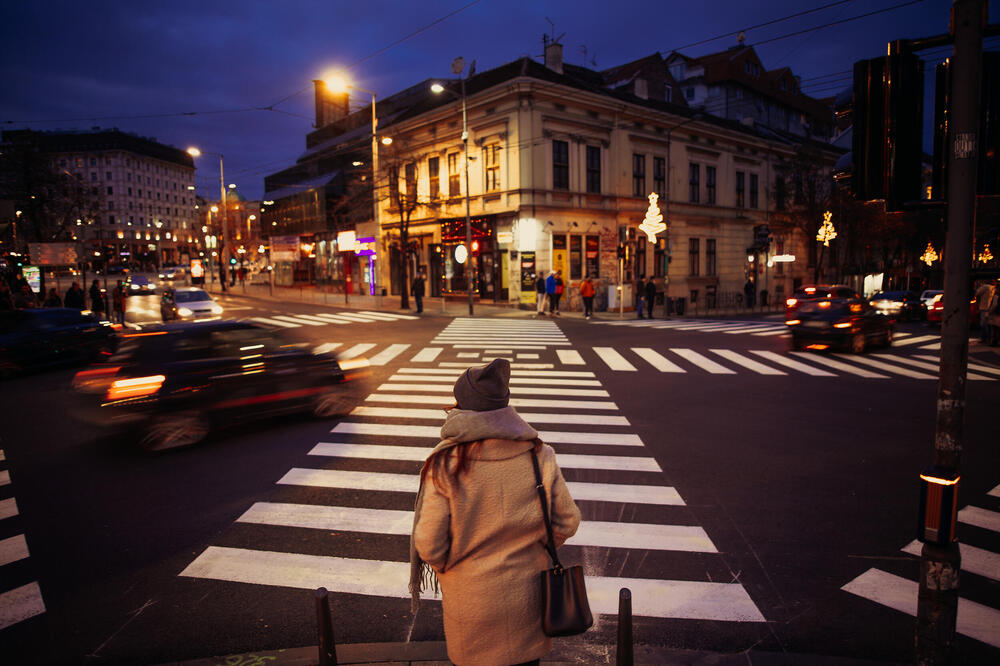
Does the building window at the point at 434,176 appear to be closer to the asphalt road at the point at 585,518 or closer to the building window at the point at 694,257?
the building window at the point at 694,257

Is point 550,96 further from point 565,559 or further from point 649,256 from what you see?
point 565,559

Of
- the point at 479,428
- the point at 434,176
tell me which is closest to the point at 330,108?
the point at 434,176

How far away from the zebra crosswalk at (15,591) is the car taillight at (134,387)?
1675 mm

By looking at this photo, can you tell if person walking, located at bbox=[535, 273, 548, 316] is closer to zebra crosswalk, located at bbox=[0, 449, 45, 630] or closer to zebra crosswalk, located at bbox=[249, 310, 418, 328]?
zebra crosswalk, located at bbox=[249, 310, 418, 328]

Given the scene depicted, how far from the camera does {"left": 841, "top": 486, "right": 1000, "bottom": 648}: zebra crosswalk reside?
12.7 feet

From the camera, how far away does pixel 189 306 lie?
23.2 metres

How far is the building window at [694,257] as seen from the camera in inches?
1516

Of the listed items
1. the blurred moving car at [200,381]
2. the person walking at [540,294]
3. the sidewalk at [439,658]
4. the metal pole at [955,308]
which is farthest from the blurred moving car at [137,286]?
the metal pole at [955,308]

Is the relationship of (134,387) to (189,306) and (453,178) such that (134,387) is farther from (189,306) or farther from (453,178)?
(453,178)

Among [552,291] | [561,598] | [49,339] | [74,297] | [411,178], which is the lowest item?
[561,598]

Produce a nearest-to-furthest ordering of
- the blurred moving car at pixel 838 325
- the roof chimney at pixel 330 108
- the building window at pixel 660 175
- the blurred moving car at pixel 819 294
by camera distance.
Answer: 1. the blurred moving car at pixel 838 325
2. the blurred moving car at pixel 819 294
3. the building window at pixel 660 175
4. the roof chimney at pixel 330 108

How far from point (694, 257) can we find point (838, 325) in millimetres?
23863

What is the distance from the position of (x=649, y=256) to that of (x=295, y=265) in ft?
123

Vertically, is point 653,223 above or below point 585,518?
above
